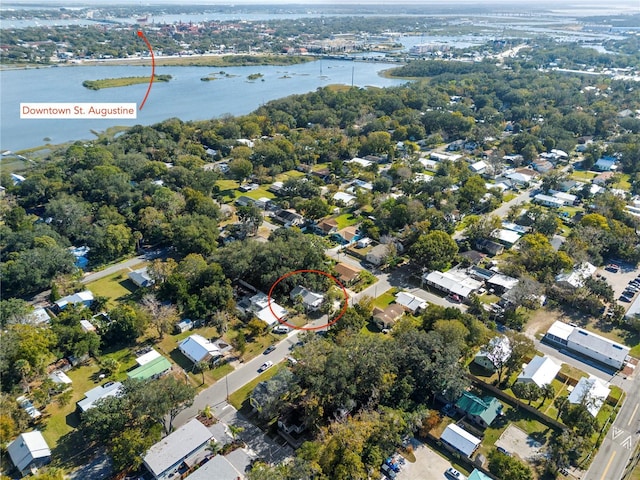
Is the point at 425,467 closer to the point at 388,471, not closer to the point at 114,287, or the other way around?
the point at 388,471

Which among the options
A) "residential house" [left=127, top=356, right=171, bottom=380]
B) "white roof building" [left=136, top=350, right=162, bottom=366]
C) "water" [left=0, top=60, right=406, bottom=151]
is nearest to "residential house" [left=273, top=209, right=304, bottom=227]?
"white roof building" [left=136, top=350, right=162, bottom=366]

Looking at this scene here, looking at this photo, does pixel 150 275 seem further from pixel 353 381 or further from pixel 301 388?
pixel 353 381

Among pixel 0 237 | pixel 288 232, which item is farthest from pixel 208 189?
pixel 0 237

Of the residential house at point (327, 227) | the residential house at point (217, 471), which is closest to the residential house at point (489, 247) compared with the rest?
the residential house at point (327, 227)

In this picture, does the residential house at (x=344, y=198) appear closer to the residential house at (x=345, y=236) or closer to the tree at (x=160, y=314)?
the residential house at (x=345, y=236)

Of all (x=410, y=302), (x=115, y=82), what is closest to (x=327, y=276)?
(x=410, y=302)

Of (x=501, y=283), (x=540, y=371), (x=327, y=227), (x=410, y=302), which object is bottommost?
(x=410, y=302)
